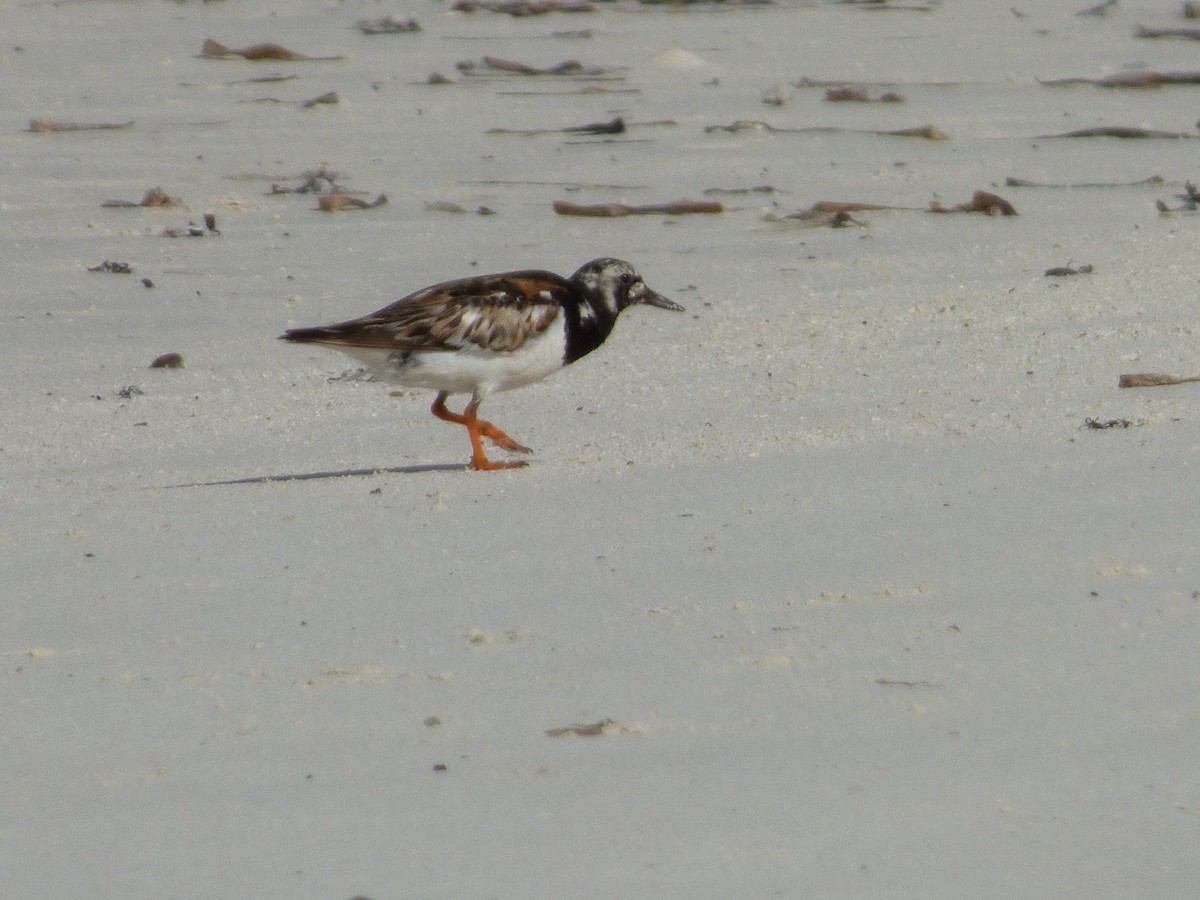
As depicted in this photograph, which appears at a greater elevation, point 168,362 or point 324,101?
point 324,101

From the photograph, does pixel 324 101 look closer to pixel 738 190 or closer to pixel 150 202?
pixel 150 202

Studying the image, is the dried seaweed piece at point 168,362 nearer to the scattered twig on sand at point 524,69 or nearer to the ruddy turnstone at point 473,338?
the ruddy turnstone at point 473,338

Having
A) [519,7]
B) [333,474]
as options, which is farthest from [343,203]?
[519,7]

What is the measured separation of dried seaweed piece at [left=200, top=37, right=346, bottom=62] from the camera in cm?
1109

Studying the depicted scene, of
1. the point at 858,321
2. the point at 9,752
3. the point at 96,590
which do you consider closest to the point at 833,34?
the point at 858,321

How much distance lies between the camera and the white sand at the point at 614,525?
3.11 metres

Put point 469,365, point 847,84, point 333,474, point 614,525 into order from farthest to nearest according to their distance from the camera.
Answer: point 847,84 → point 469,365 → point 333,474 → point 614,525

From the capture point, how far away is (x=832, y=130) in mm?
9938

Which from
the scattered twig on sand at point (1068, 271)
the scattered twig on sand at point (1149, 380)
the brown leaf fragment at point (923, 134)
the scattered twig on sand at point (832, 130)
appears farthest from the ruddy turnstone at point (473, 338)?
the brown leaf fragment at point (923, 134)

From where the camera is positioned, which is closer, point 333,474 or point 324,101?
point 333,474

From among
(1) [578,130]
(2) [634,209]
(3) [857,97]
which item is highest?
(3) [857,97]

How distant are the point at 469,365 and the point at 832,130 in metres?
4.21

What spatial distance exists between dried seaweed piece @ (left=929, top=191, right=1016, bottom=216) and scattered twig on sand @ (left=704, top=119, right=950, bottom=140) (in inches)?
49.8

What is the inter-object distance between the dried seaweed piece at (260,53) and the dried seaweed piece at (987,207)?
3.95 metres
